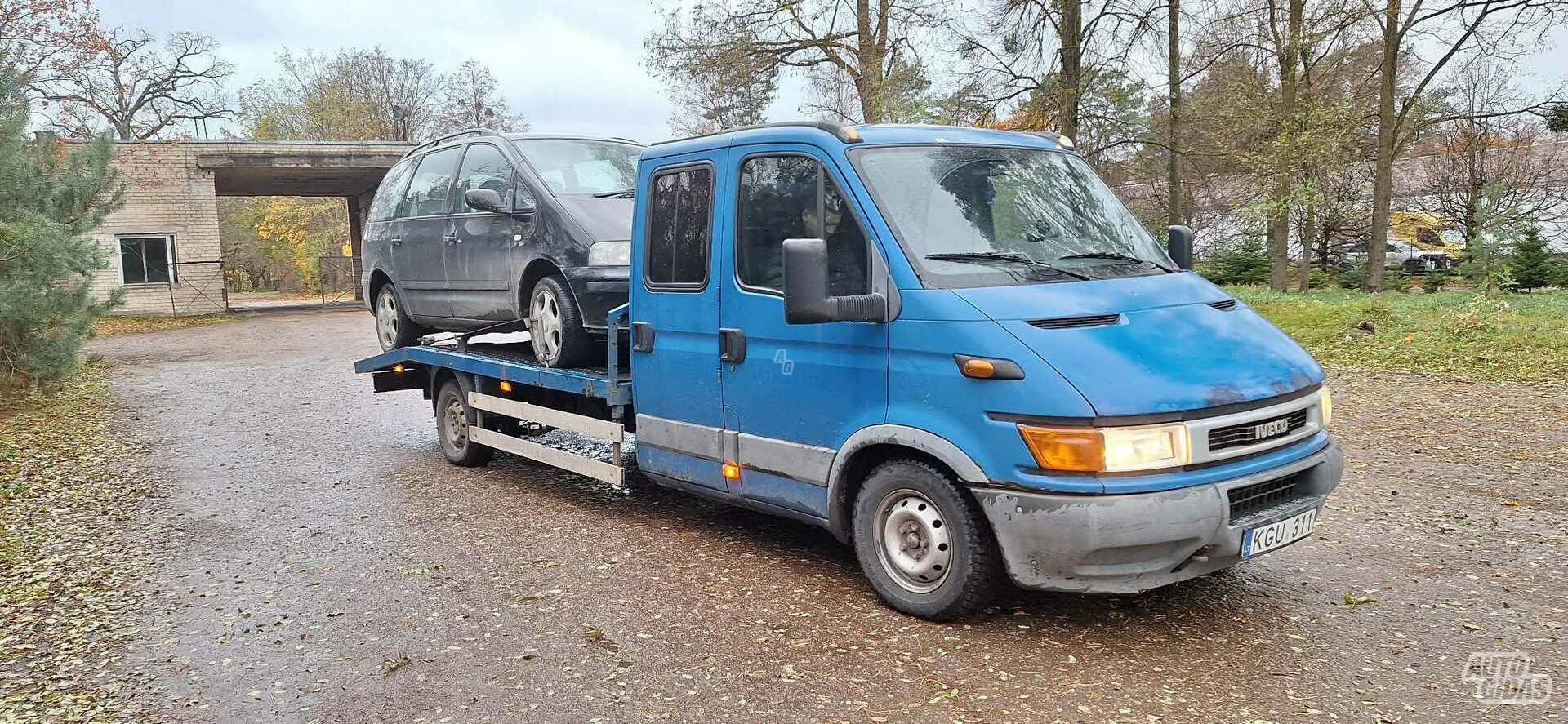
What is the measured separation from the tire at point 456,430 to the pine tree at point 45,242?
468 centimetres

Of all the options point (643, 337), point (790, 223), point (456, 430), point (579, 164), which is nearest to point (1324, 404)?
point (790, 223)

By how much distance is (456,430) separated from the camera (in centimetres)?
810

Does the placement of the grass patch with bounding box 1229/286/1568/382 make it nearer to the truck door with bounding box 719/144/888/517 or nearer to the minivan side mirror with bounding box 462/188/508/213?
the truck door with bounding box 719/144/888/517

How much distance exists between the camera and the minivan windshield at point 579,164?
23.1ft

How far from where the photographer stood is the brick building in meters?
26.2

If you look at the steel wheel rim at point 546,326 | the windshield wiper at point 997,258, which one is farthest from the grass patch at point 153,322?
the windshield wiper at point 997,258

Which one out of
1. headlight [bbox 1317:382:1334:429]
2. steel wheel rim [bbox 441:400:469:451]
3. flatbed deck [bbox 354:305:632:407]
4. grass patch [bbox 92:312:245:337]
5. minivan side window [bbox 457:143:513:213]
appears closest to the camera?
headlight [bbox 1317:382:1334:429]

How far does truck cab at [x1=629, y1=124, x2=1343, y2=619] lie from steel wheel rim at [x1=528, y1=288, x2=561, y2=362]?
129 cm

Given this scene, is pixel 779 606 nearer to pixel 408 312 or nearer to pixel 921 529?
pixel 921 529

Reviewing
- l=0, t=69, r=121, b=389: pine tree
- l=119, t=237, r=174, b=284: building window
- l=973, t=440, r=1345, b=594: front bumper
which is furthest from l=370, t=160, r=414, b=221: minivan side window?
l=119, t=237, r=174, b=284: building window

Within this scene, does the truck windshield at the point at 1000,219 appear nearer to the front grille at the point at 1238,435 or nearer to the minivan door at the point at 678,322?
the front grille at the point at 1238,435

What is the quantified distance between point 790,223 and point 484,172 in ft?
11.2

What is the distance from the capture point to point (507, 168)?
716 cm

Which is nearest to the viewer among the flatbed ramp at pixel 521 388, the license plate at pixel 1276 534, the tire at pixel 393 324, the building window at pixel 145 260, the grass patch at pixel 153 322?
the license plate at pixel 1276 534
